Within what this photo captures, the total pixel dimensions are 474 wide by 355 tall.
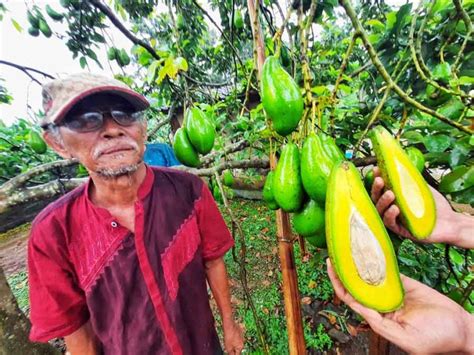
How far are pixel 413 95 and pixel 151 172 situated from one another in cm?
135

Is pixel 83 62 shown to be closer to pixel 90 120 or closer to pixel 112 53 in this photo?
pixel 112 53

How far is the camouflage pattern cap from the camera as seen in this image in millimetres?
962

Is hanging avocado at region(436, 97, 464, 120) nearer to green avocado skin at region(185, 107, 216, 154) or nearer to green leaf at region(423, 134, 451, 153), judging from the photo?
green leaf at region(423, 134, 451, 153)

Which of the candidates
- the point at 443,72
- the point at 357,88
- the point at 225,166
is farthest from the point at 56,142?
the point at 357,88

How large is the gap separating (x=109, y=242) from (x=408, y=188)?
1116 mm

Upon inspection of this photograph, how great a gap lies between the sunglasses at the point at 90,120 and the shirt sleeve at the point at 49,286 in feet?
1.42

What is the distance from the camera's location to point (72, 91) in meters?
0.98

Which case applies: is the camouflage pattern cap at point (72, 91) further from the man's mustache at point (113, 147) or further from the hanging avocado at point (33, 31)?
the hanging avocado at point (33, 31)

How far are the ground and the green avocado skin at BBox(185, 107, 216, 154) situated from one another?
0.65 meters

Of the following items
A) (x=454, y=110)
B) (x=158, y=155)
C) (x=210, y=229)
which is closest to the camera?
(x=454, y=110)

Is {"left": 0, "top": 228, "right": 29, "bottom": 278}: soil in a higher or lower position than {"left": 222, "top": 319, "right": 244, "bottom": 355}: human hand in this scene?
lower

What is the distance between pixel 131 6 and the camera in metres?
2.14

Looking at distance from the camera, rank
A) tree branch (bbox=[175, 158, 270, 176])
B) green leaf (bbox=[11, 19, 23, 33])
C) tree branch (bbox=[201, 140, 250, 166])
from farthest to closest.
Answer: green leaf (bbox=[11, 19, 23, 33]), tree branch (bbox=[201, 140, 250, 166]), tree branch (bbox=[175, 158, 270, 176])

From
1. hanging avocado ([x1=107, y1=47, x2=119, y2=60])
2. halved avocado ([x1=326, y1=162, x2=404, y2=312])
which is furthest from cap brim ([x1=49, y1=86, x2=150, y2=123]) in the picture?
hanging avocado ([x1=107, y1=47, x2=119, y2=60])
